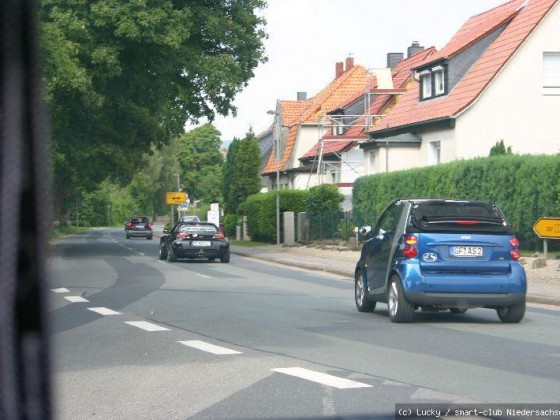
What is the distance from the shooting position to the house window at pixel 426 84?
46938 millimetres

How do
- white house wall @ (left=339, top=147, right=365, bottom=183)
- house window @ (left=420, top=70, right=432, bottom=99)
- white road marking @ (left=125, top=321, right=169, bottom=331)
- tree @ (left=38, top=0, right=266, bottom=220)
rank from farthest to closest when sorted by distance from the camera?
white house wall @ (left=339, top=147, right=365, bottom=183) < house window @ (left=420, top=70, right=432, bottom=99) < tree @ (left=38, top=0, right=266, bottom=220) < white road marking @ (left=125, top=321, right=169, bottom=331)

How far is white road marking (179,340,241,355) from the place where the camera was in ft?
36.4

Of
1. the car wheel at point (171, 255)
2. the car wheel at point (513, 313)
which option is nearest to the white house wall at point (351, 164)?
the car wheel at point (171, 255)

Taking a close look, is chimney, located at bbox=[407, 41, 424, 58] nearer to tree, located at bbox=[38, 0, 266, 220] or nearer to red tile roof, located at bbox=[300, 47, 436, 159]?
red tile roof, located at bbox=[300, 47, 436, 159]

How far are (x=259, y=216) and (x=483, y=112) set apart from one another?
16.9m

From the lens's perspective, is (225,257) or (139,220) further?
(139,220)

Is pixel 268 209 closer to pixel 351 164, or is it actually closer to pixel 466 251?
pixel 351 164

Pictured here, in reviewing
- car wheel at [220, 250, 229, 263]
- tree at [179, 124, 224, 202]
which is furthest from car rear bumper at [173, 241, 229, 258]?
tree at [179, 124, 224, 202]

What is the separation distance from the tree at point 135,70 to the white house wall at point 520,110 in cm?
891

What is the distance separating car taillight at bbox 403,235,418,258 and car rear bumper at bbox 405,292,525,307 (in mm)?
525

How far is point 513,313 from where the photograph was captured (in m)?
14.5

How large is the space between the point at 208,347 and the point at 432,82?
120 feet

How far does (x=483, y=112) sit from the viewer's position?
139ft

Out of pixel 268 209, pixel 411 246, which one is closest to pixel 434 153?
pixel 268 209
